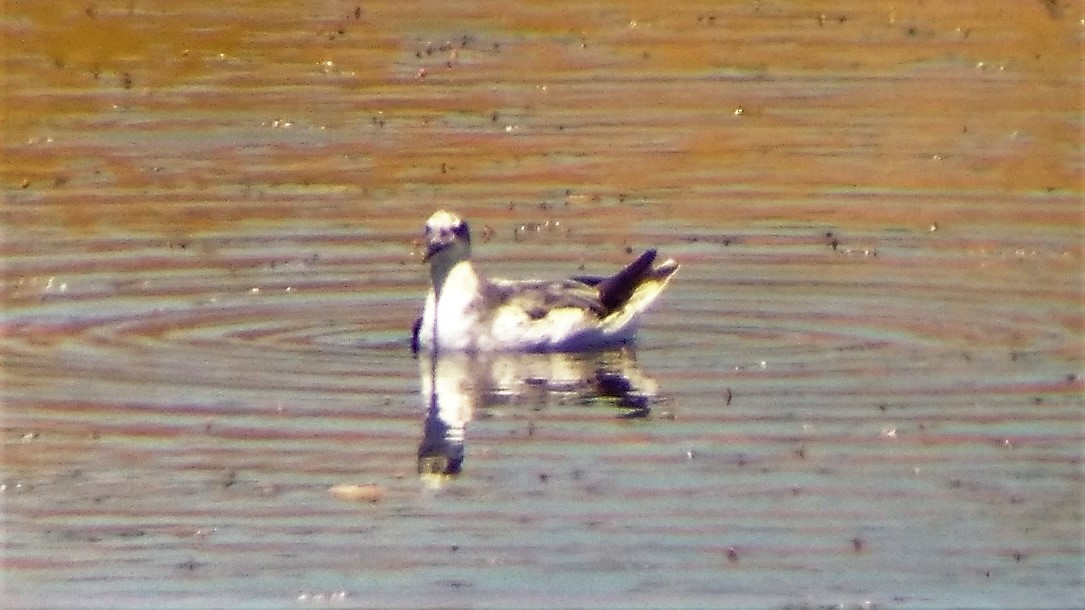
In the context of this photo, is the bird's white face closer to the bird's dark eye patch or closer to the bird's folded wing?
the bird's dark eye patch

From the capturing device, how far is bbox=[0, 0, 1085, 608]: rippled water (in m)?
11.6

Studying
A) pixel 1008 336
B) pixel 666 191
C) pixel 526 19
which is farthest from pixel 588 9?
pixel 1008 336

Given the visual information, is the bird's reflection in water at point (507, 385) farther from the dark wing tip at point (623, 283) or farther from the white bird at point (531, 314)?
the dark wing tip at point (623, 283)

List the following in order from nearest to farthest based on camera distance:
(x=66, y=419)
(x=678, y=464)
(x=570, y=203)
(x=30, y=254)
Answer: (x=678, y=464)
(x=66, y=419)
(x=30, y=254)
(x=570, y=203)

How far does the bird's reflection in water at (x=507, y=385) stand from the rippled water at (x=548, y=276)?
0.14 feet

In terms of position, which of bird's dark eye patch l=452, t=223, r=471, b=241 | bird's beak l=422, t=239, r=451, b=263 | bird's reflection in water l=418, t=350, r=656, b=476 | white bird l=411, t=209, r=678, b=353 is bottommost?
bird's reflection in water l=418, t=350, r=656, b=476

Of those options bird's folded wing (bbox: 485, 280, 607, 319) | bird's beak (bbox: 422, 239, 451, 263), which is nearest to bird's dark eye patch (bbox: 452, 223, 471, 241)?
bird's beak (bbox: 422, 239, 451, 263)

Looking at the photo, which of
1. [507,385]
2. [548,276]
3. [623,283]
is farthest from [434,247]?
[507,385]

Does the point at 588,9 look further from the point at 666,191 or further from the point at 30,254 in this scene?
the point at 30,254

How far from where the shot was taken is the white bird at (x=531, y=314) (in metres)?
15.6

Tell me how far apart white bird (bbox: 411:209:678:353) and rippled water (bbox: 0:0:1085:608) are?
17 cm

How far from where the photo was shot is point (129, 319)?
52.4 ft

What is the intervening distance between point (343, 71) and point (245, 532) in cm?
1289

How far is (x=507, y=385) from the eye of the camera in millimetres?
14789
